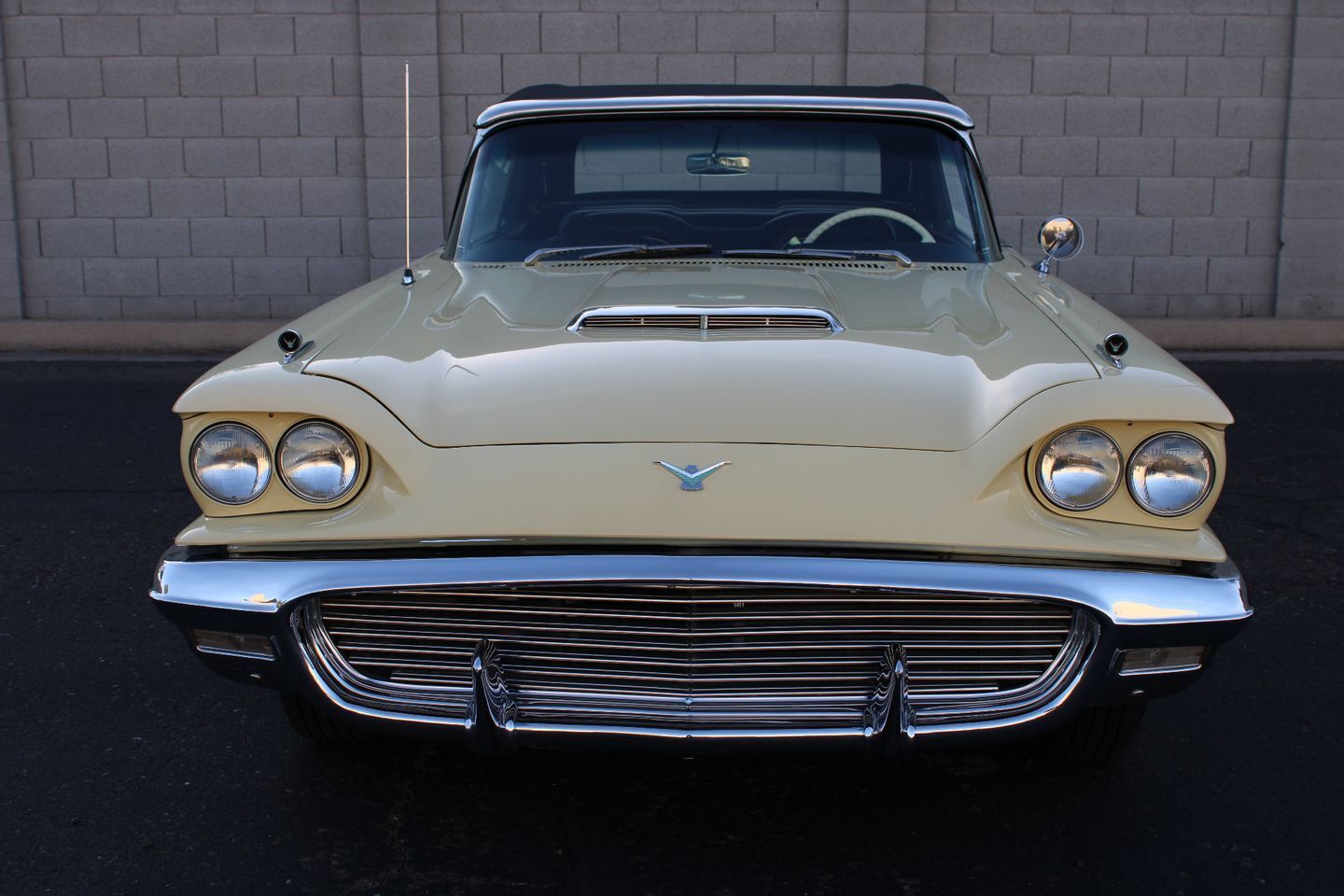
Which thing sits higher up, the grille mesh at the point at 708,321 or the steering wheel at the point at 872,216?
the steering wheel at the point at 872,216

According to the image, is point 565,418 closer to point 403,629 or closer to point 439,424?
point 439,424

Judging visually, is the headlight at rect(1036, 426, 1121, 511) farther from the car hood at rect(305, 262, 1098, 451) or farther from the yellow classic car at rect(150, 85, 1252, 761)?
the car hood at rect(305, 262, 1098, 451)

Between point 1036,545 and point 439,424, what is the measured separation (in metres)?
1.05

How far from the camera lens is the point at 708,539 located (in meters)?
2.15

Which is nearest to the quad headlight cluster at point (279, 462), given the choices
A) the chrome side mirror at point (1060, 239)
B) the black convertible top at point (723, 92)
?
the black convertible top at point (723, 92)

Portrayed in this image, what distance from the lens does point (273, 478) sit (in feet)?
7.61

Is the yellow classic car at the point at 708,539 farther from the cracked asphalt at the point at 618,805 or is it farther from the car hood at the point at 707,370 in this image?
the cracked asphalt at the point at 618,805

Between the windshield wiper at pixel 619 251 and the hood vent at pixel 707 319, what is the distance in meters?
0.68

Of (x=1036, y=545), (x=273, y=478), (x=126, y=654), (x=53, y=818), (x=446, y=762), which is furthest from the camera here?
(x=126, y=654)

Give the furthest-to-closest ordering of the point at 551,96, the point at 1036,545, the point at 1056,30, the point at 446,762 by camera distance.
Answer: the point at 1056,30, the point at 551,96, the point at 446,762, the point at 1036,545

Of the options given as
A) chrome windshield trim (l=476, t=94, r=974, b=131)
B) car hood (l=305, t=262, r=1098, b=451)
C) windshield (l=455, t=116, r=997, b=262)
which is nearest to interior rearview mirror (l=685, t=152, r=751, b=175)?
windshield (l=455, t=116, r=997, b=262)

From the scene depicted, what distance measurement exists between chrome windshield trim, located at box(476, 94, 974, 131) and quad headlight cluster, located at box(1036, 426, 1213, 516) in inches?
64.7

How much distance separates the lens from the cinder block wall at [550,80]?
877 centimetres

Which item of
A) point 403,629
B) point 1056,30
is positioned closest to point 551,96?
point 403,629
